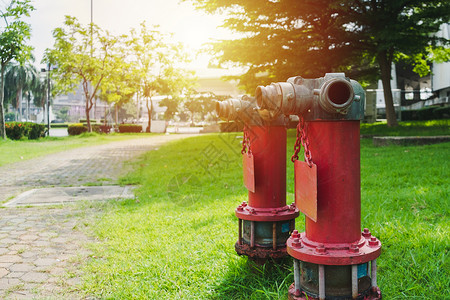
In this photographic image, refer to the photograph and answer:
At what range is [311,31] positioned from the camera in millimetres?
12945

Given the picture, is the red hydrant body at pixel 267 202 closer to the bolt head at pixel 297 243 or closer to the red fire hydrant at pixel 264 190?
the red fire hydrant at pixel 264 190

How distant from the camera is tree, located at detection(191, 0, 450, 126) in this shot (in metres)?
11.9

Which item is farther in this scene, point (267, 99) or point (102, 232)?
point (102, 232)

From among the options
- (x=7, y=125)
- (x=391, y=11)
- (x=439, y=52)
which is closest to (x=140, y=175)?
(x=391, y=11)

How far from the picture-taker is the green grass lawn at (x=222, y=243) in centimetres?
261

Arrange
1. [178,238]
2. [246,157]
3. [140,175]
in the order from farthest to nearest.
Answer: [140,175]
[178,238]
[246,157]

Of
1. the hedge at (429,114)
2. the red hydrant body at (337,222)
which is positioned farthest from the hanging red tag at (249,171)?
the hedge at (429,114)

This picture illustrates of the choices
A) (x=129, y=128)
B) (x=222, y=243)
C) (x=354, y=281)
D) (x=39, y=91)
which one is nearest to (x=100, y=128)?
(x=129, y=128)

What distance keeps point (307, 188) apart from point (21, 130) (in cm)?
2451

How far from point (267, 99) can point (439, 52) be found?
18.2 meters

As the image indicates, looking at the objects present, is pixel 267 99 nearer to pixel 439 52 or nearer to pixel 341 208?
pixel 341 208

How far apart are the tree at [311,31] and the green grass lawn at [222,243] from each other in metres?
6.88

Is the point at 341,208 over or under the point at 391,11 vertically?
under

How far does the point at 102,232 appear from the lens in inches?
168
